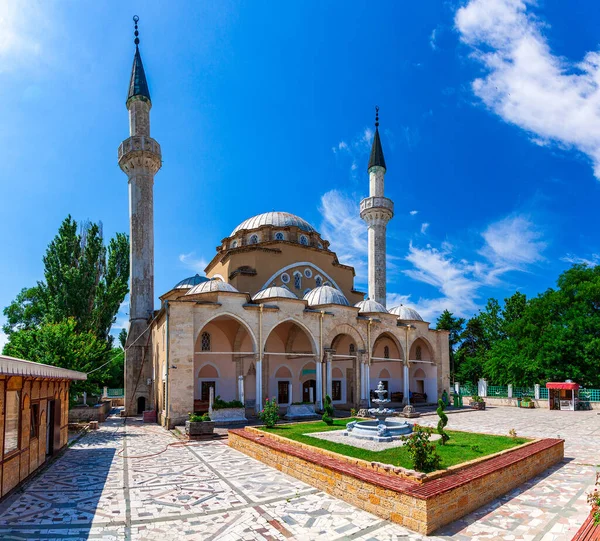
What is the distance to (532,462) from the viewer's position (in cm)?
773

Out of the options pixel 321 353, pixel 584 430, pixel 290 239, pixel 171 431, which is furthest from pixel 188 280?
pixel 584 430

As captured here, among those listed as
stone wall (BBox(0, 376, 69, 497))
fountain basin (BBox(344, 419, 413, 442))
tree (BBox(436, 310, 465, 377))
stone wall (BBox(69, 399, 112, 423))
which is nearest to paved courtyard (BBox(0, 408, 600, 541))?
stone wall (BBox(0, 376, 69, 497))

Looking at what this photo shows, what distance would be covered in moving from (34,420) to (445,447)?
7450mm

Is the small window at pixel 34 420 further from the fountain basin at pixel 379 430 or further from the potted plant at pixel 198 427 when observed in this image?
the fountain basin at pixel 379 430

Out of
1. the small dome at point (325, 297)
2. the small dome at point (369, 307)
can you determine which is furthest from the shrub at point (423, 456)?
the small dome at point (369, 307)

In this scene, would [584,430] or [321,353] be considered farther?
[321,353]

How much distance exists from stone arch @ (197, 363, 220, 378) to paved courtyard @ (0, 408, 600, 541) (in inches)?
341

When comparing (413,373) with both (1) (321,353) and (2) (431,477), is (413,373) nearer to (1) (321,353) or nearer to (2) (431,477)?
(1) (321,353)

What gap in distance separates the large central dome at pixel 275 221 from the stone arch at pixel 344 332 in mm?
7141

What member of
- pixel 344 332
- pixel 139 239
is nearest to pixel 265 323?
pixel 344 332

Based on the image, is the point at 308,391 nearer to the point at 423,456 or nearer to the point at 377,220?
the point at 377,220

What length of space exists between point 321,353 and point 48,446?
33.5 ft

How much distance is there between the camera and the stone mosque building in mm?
16172

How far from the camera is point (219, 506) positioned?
6.25m
